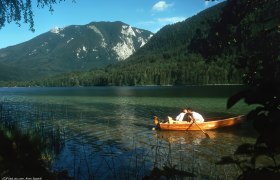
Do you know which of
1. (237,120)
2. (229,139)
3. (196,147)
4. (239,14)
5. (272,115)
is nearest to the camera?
(272,115)

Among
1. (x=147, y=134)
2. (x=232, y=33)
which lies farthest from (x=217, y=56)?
(x=147, y=134)

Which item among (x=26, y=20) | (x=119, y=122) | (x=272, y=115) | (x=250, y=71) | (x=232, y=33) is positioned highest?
(x=26, y=20)

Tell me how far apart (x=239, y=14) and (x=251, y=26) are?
1.19 ft

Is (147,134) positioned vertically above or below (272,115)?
below

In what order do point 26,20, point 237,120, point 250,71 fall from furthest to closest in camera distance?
1. point 237,120
2. point 26,20
3. point 250,71

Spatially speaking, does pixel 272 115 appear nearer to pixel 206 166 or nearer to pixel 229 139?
pixel 206 166

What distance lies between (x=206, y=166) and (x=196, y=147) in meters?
5.78

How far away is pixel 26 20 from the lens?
1362cm

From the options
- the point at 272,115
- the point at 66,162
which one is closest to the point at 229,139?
the point at 66,162

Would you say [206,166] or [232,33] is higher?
[232,33]

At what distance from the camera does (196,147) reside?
23.8m

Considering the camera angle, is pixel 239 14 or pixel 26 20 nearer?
pixel 239 14

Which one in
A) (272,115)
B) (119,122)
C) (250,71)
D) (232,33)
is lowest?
(119,122)

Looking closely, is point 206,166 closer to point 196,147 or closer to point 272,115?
point 196,147
